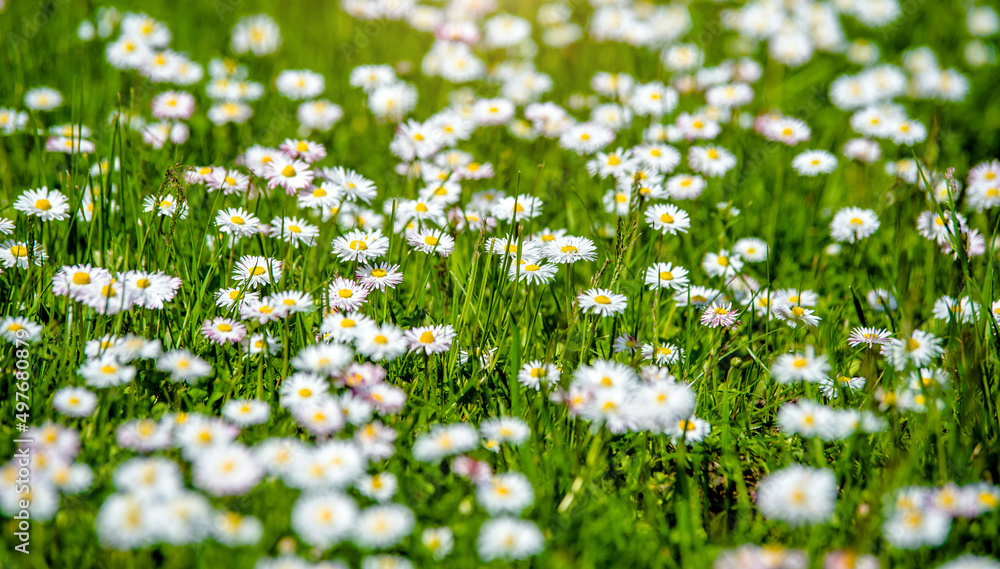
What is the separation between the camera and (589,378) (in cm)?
188

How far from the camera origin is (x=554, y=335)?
2.22 m

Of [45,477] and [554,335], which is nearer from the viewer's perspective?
[45,477]

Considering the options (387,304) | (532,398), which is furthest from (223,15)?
(532,398)

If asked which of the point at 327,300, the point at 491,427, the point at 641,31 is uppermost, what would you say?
the point at 641,31

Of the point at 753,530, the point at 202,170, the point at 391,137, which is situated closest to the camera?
the point at 753,530

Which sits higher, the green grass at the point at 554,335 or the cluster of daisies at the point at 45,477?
the green grass at the point at 554,335

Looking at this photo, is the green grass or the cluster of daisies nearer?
the cluster of daisies

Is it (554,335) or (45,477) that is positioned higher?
(554,335)

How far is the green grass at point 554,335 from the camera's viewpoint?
1757 mm

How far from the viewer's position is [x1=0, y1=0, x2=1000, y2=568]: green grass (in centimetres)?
176

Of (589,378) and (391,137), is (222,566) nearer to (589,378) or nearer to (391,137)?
(589,378)

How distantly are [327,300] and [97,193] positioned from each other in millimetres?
1236

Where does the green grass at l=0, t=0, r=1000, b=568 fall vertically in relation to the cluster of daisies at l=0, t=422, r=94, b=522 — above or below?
above

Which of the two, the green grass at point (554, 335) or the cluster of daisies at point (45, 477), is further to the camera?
the green grass at point (554, 335)
